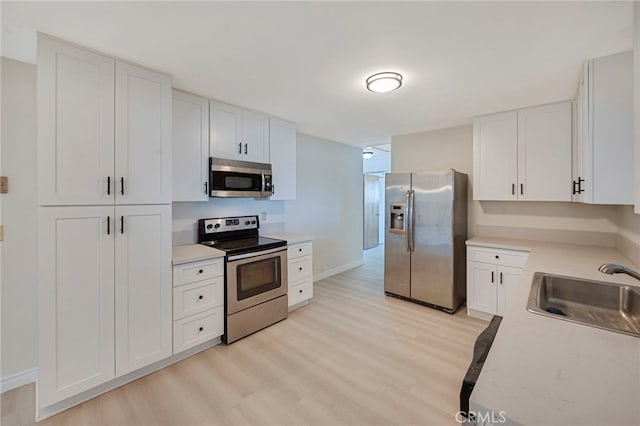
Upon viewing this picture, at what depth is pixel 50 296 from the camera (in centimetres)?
174

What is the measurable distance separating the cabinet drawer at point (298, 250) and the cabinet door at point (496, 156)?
2184mm

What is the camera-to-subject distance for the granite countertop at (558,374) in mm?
663

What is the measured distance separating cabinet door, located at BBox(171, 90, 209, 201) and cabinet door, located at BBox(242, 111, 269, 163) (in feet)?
1.45

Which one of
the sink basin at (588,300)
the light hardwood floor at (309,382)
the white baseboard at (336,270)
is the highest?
the sink basin at (588,300)

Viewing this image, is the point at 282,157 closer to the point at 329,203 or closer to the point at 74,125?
the point at 329,203

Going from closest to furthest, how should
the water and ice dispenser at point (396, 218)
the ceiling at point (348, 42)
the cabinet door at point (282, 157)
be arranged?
the ceiling at point (348, 42), the cabinet door at point (282, 157), the water and ice dispenser at point (396, 218)

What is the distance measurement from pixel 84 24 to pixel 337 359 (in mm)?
2962

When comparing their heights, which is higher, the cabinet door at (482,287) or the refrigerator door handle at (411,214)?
the refrigerator door handle at (411,214)

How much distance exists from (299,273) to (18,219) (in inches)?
98.7

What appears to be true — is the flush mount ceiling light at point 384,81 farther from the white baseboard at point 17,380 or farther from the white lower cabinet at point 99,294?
the white baseboard at point 17,380

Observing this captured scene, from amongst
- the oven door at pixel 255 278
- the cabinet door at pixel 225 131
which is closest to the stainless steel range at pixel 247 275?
the oven door at pixel 255 278

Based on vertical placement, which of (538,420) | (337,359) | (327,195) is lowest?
(337,359)

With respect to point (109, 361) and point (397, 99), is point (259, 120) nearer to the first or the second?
point (397, 99)

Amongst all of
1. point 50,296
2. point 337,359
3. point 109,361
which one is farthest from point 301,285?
point 50,296
